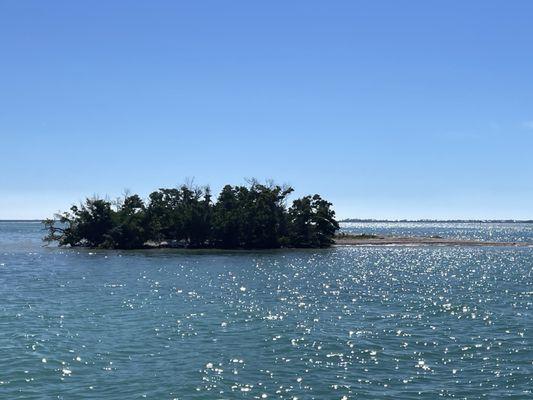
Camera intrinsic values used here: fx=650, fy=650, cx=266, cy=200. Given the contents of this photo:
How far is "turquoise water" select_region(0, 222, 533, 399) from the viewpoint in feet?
81.5

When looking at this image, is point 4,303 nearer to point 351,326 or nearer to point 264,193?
point 351,326

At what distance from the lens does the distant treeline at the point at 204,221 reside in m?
117

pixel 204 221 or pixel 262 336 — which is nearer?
pixel 262 336

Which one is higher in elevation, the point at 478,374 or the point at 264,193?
the point at 264,193

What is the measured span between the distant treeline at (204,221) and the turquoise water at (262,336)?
152ft

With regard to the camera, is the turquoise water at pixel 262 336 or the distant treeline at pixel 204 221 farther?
the distant treeline at pixel 204 221

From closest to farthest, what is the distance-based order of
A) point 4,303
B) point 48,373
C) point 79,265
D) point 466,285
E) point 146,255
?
point 48,373 < point 4,303 < point 466,285 < point 79,265 < point 146,255

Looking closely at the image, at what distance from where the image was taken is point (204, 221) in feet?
383

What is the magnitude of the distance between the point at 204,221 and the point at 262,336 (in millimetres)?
83043

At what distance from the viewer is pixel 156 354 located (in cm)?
2981

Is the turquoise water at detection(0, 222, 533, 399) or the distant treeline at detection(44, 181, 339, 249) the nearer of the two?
the turquoise water at detection(0, 222, 533, 399)

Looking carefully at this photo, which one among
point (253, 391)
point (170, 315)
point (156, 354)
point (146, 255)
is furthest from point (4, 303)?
point (146, 255)

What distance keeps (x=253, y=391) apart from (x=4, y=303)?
2858 cm

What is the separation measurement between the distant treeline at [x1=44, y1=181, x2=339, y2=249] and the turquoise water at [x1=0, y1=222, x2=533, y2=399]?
46.3 metres
